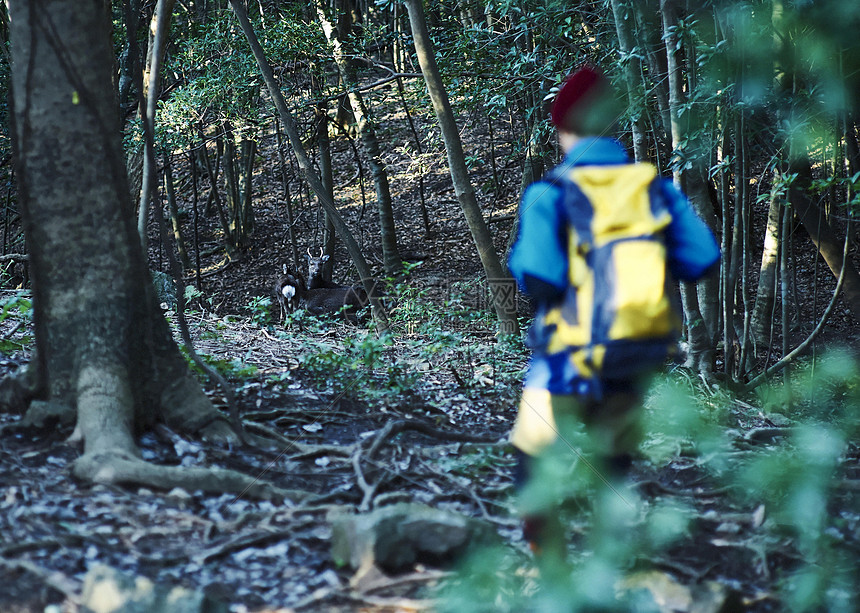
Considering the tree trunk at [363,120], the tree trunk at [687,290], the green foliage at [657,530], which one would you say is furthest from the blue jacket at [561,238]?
the tree trunk at [363,120]

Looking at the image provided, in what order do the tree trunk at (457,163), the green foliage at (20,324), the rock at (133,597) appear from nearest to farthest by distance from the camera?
the rock at (133,597) < the green foliage at (20,324) < the tree trunk at (457,163)

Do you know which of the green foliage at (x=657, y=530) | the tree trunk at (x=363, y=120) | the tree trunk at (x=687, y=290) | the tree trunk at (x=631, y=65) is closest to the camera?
the green foliage at (x=657, y=530)

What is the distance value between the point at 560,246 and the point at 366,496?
1529 millimetres

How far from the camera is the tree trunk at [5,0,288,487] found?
351 cm

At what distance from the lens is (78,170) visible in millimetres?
3568

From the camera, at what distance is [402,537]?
2.77 meters

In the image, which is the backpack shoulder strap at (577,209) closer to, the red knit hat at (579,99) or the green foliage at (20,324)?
the red knit hat at (579,99)

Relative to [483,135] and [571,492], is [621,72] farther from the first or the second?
[483,135]

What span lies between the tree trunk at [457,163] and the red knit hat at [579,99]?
416 centimetres

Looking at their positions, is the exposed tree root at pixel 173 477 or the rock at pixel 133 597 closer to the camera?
the rock at pixel 133 597

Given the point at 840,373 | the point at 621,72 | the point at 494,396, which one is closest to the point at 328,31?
the point at 621,72

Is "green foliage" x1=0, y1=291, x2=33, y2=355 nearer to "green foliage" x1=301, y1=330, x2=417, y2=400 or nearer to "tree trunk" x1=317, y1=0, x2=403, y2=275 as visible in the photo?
"green foliage" x1=301, y1=330, x2=417, y2=400

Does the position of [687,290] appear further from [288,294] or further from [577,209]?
[288,294]

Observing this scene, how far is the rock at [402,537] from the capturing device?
8.97 feet
